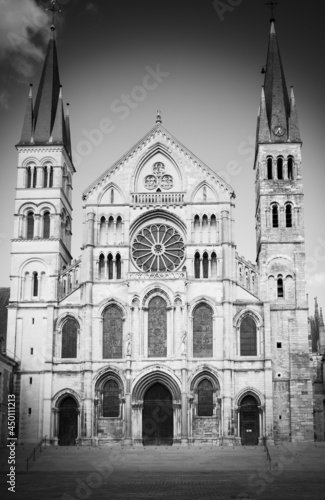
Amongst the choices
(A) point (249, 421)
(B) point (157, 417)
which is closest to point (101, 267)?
(B) point (157, 417)

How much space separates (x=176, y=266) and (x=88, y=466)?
1783 cm

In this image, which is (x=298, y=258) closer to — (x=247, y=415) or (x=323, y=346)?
(x=247, y=415)

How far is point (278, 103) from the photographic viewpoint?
212 ft

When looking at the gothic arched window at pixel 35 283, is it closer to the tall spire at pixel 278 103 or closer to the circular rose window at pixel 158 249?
the circular rose window at pixel 158 249

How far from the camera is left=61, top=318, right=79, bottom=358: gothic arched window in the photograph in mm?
60125

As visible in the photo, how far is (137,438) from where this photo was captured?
57.8 m

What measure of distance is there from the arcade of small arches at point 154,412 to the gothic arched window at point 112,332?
1.27 m

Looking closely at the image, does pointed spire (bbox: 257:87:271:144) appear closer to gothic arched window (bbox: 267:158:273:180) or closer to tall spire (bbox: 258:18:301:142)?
tall spire (bbox: 258:18:301:142)

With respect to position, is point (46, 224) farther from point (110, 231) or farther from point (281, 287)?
point (281, 287)

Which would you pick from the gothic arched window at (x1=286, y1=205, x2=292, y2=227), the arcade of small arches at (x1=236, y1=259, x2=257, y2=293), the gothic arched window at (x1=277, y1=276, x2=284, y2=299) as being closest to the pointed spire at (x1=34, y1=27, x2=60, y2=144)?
the arcade of small arches at (x1=236, y1=259, x2=257, y2=293)

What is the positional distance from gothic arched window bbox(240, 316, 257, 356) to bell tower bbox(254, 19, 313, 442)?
1229 millimetres

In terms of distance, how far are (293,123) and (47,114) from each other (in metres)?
19.1

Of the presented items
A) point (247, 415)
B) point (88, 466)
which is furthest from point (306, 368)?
point (88, 466)

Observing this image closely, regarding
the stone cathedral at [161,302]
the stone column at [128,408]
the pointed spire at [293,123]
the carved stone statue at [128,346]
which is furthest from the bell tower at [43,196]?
the pointed spire at [293,123]
